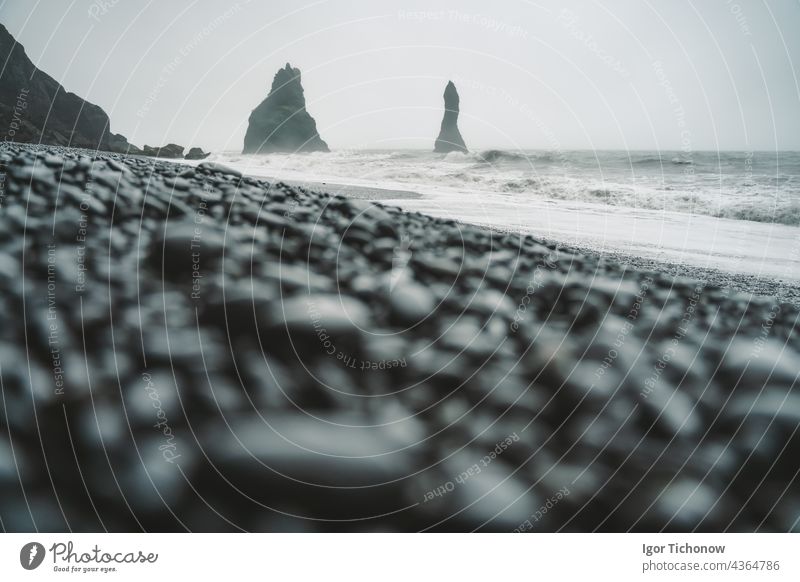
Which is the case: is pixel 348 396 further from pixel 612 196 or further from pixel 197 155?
pixel 612 196

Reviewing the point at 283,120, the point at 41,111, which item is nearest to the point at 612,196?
the point at 283,120

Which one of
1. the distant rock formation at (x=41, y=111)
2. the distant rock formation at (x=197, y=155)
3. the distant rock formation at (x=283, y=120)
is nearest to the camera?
the distant rock formation at (x=41, y=111)

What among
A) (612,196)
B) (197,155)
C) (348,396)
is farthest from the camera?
(612,196)

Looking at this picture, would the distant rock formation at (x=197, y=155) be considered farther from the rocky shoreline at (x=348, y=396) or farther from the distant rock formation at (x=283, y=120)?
the rocky shoreline at (x=348, y=396)

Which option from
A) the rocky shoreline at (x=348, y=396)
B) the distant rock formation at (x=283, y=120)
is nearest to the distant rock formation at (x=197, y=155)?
the distant rock formation at (x=283, y=120)

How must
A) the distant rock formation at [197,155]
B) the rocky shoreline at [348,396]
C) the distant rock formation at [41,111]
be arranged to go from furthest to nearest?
1. the distant rock formation at [197,155]
2. the distant rock formation at [41,111]
3. the rocky shoreline at [348,396]

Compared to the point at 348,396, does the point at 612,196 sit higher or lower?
higher
